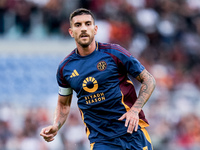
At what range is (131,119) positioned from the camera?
5.84 metres

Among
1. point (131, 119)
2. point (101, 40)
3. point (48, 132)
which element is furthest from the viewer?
point (101, 40)

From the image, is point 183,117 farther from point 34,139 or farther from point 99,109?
point 99,109

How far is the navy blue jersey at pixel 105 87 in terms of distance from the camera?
609cm

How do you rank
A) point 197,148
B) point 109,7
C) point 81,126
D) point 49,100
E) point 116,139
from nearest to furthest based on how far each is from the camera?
point 116,139 → point 197,148 → point 81,126 → point 49,100 → point 109,7

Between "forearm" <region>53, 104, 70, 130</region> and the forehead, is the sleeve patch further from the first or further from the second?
the forehead

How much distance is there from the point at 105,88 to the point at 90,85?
0.64 ft

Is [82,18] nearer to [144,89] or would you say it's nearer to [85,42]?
[85,42]

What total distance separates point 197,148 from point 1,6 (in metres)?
7.12

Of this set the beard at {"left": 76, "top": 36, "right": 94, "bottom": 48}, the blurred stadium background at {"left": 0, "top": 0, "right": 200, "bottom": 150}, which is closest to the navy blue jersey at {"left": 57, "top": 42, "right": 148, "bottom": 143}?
the beard at {"left": 76, "top": 36, "right": 94, "bottom": 48}

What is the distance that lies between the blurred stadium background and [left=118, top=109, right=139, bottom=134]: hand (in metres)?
6.20

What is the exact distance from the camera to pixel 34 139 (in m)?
12.1

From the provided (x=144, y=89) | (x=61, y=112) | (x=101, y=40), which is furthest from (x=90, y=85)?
(x=101, y=40)

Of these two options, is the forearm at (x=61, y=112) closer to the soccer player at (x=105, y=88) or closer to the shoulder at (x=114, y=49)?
the soccer player at (x=105, y=88)

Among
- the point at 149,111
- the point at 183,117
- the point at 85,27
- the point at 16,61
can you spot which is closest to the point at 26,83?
the point at 16,61
